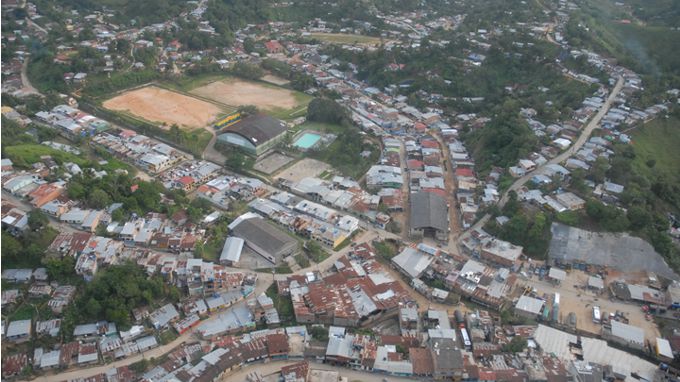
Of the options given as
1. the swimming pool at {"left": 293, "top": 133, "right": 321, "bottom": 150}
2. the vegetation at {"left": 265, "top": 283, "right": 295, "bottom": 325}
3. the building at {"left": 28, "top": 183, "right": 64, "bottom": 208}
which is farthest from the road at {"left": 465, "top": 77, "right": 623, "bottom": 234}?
the building at {"left": 28, "top": 183, "right": 64, "bottom": 208}

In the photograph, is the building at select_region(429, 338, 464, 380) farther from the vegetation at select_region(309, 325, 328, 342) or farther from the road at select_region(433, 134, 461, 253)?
the road at select_region(433, 134, 461, 253)

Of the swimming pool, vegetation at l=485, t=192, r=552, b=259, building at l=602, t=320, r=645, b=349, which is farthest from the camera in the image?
the swimming pool

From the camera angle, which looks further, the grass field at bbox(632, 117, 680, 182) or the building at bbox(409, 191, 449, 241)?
the grass field at bbox(632, 117, 680, 182)

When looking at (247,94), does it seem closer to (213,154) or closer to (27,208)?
(213,154)

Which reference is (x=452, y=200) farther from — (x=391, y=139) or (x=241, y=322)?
(x=241, y=322)

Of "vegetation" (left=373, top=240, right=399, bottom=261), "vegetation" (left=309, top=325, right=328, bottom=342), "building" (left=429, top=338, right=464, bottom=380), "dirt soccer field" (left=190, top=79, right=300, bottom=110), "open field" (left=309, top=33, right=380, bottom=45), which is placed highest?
"building" (left=429, top=338, right=464, bottom=380)

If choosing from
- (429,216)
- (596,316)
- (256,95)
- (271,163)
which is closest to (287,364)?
(429,216)

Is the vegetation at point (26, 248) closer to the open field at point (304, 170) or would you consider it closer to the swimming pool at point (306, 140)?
the open field at point (304, 170)
